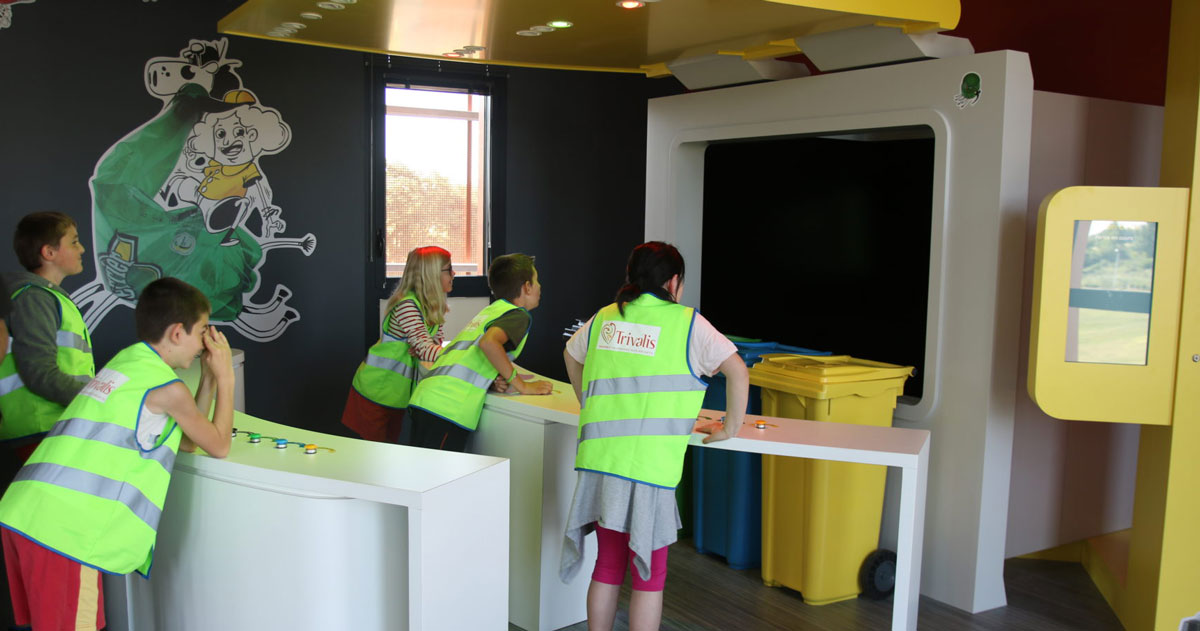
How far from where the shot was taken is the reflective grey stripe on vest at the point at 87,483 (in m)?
2.51

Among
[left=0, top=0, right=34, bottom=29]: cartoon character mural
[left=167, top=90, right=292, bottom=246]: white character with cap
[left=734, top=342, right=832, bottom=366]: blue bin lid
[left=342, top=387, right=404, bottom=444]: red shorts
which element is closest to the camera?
[left=734, top=342, right=832, bottom=366]: blue bin lid

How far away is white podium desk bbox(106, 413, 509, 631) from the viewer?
8.25 ft

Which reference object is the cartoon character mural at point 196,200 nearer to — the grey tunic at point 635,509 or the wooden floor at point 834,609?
the wooden floor at point 834,609

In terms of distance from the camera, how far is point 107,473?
2523mm

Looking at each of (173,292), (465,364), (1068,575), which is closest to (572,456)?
(465,364)

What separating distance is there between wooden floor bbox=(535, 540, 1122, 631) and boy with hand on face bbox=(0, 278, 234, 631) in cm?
154

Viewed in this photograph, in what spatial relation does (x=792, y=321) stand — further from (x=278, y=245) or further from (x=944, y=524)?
(x=278, y=245)

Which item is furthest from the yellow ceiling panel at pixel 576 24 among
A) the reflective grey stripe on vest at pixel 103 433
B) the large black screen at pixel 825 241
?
the reflective grey stripe on vest at pixel 103 433

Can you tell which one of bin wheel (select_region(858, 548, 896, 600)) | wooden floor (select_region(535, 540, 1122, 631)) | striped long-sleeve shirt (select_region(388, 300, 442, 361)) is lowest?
wooden floor (select_region(535, 540, 1122, 631))

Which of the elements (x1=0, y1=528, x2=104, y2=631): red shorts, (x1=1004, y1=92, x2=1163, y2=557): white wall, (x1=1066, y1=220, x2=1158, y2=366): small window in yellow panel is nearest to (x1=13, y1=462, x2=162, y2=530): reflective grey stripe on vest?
(x1=0, y1=528, x2=104, y2=631): red shorts

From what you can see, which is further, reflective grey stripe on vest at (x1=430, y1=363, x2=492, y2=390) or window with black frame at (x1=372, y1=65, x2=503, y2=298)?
window with black frame at (x1=372, y1=65, x2=503, y2=298)

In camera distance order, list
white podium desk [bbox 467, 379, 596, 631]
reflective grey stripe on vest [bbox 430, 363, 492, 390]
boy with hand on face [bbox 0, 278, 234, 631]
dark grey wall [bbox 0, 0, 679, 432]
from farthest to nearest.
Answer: dark grey wall [bbox 0, 0, 679, 432] < reflective grey stripe on vest [bbox 430, 363, 492, 390] < white podium desk [bbox 467, 379, 596, 631] < boy with hand on face [bbox 0, 278, 234, 631]

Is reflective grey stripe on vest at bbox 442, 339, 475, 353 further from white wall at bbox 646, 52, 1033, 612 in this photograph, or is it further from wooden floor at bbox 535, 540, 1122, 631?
white wall at bbox 646, 52, 1033, 612

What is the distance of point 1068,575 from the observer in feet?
14.4
